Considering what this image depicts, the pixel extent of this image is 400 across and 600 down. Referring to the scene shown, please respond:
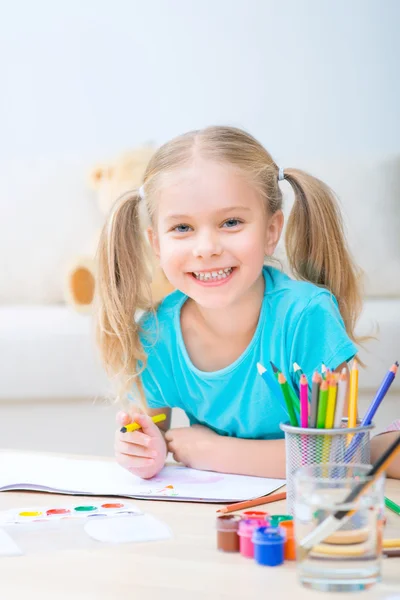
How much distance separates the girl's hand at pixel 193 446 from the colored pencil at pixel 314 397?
1.00 ft

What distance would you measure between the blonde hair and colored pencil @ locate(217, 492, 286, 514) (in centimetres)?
40

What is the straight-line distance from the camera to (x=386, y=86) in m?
2.70

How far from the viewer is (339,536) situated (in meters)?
0.57

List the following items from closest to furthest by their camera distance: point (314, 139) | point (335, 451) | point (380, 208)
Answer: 1. point (335, 451)
2. point (380, 208)
3. point (314, 139)

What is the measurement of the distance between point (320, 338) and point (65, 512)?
0.44 meters

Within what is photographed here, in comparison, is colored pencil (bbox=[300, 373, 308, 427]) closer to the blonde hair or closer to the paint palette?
the paint palette

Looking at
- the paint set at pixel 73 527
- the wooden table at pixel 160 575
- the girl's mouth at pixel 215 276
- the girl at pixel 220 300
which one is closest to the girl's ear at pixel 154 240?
the girl at pixel 220 300

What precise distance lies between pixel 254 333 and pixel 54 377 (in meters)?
0.83

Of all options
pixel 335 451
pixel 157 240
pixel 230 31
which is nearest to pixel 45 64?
pixel 230 31

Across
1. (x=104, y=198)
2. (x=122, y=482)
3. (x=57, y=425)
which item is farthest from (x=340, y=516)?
(x=104, y=198)

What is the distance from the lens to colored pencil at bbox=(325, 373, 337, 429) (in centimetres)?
72

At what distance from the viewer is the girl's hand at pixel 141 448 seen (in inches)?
38.6

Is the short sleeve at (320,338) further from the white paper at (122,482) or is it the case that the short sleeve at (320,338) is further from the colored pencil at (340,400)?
the colored pencil at (340,400)

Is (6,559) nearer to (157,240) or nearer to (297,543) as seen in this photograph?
(297,543)
